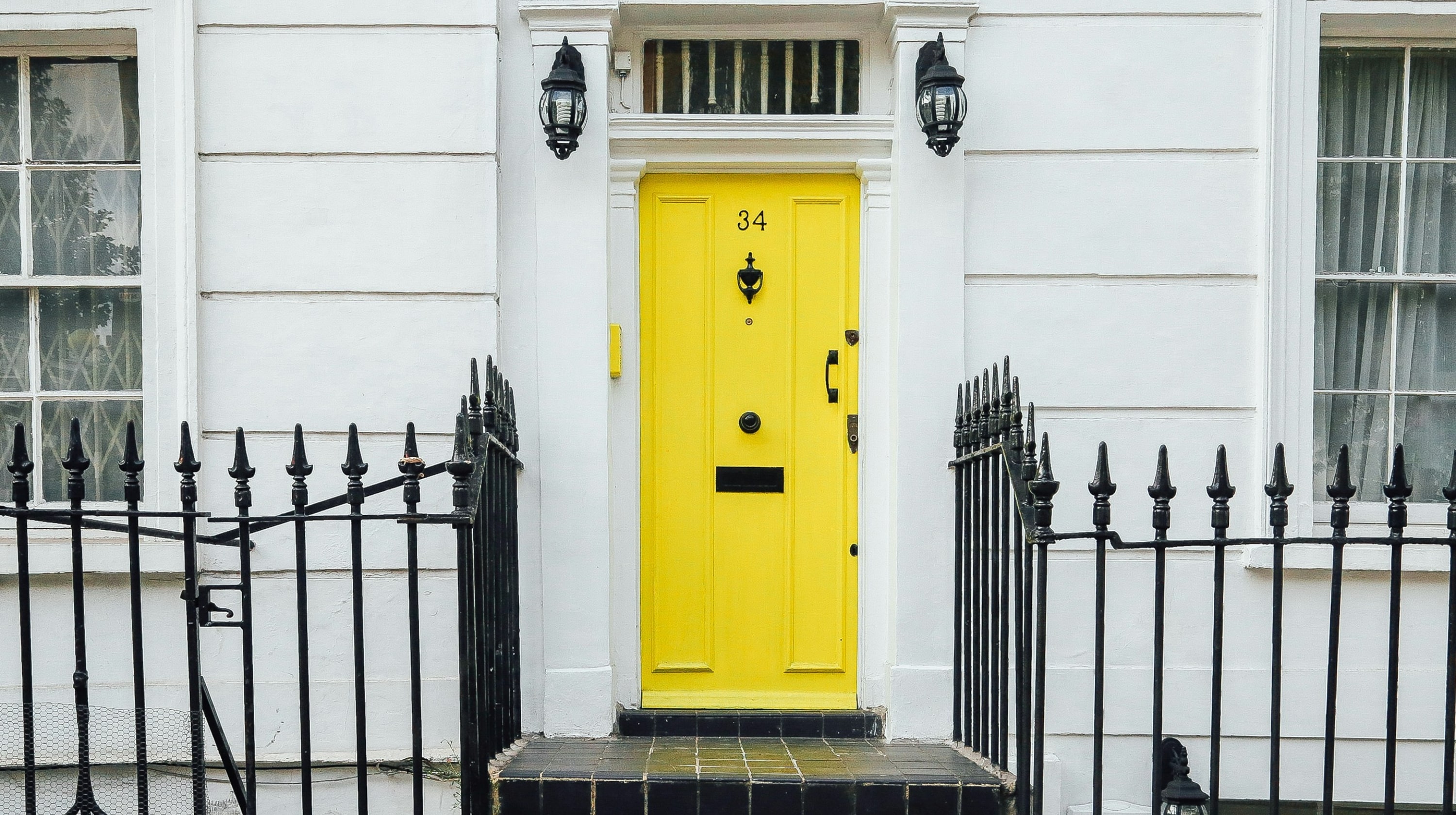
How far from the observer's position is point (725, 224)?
429cm

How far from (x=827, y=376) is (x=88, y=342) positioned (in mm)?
2839

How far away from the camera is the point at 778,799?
3299mm

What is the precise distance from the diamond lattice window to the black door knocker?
Result: 230 centimetres

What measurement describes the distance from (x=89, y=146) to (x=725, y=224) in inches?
96.5

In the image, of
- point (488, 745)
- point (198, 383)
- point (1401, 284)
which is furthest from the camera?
point (1401, 284)

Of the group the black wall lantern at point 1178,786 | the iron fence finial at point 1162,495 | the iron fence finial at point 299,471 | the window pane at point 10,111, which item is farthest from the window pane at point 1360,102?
the window pane at point 10,111

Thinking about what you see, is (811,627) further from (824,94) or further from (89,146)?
(89,146)

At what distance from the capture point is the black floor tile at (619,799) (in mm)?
3271

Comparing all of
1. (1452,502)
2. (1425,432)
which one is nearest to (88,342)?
(1452,502)

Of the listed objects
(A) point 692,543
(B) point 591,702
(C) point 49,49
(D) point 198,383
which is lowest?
(B) point 591,702

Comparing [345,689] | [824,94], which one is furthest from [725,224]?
[345,689]

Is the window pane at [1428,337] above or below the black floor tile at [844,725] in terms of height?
above

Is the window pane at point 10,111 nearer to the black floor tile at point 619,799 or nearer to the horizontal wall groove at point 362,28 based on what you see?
the horizontal wall groove at point 362,28

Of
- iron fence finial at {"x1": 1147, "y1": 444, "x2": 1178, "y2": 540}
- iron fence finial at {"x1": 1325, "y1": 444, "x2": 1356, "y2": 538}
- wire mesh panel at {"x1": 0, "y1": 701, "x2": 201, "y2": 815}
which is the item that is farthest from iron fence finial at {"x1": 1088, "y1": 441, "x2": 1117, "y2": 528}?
wire mesh panel at {"x1": 0, "y1": 701, "x2": 201, "y2": 815}
